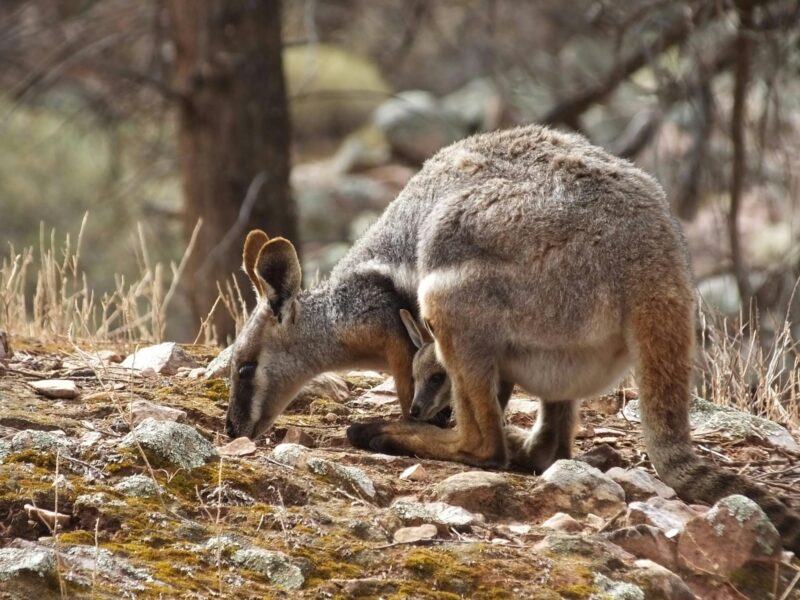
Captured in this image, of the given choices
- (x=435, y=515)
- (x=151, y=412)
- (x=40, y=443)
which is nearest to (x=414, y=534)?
(x=435, y=515)

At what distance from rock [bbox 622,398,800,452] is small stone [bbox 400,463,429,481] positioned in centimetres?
129

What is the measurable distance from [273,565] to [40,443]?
108 centimetres

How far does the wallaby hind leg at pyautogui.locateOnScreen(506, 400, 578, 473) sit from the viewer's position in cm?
572

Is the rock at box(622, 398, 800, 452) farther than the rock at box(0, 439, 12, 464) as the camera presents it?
Yes

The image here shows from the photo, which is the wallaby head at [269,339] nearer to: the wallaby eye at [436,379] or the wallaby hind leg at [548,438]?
the wallaby eye at [436,379]

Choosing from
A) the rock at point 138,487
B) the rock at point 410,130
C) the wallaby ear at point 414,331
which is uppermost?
the rock at point 410,130

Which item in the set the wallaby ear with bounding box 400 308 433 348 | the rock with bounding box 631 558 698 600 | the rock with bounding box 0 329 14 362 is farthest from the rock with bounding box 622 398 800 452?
the rock with bounding box 0 329 14 362

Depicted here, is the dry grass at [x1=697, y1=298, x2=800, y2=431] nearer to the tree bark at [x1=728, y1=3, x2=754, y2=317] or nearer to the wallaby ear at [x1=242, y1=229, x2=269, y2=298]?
the wallaby ear at [x1=242, y1=229, x2=269, y2=298]

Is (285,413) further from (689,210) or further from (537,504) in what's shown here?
(689,210)

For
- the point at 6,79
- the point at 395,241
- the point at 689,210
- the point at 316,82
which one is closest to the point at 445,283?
the point at 395,241

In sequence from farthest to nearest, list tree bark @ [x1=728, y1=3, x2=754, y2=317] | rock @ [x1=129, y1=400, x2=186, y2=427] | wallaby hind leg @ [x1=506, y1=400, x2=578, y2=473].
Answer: tree bark @ [x1=728, y1=3, x2=754, y2=317]
wallaby hind leg @ [x1=506, y1=400, x2=578, y2=473]
rock @ [x1=129, y1=400, x2=186, y2=427]

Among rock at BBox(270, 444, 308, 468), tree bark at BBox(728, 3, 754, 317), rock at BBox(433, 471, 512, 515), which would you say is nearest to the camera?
rock at BBox(433, 471, 512, 515)

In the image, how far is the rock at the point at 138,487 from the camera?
13.8 feet

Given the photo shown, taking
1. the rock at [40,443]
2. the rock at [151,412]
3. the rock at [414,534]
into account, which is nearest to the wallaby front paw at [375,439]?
the rock at [151,412]
